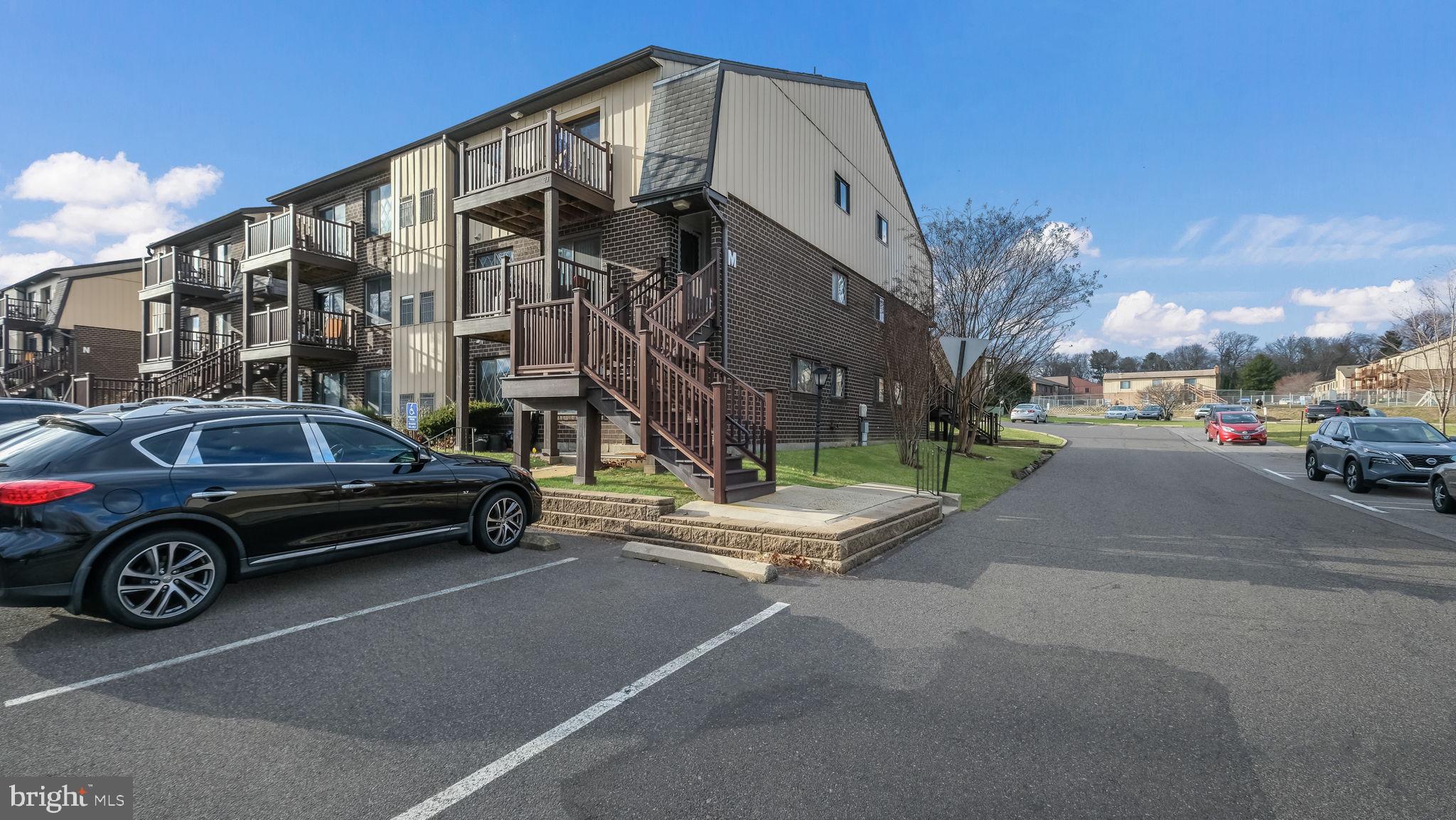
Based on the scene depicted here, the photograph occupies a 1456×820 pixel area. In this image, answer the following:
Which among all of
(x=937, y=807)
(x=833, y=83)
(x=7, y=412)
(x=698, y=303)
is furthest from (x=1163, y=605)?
(x=833, y=83)

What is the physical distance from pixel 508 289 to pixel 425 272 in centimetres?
576

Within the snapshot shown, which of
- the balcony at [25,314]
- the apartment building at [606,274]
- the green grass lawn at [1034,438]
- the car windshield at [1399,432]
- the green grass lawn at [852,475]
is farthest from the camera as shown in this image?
the balcony at [25,314]

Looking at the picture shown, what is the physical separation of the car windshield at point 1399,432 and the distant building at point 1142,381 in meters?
79.6

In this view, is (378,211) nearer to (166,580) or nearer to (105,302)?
(166,580)

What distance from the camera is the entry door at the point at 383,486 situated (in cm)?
540

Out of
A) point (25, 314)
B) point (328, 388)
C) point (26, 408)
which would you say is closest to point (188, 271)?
point (328, 388)

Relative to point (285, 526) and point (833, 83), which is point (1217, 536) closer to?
point (285, 526)

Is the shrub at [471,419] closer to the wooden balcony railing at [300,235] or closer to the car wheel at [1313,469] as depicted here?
the wooden balcony railing at [300,235]

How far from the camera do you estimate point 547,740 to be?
2.96 meters

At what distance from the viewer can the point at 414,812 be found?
2414mm

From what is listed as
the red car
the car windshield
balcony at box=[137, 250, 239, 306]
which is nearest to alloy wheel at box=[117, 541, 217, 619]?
the car windshield

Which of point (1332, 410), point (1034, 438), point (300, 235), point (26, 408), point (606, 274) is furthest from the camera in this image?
point (1332, 410)

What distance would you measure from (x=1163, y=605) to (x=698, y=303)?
8.71m

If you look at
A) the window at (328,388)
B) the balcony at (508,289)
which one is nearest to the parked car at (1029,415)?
the balcony at (508,289)
